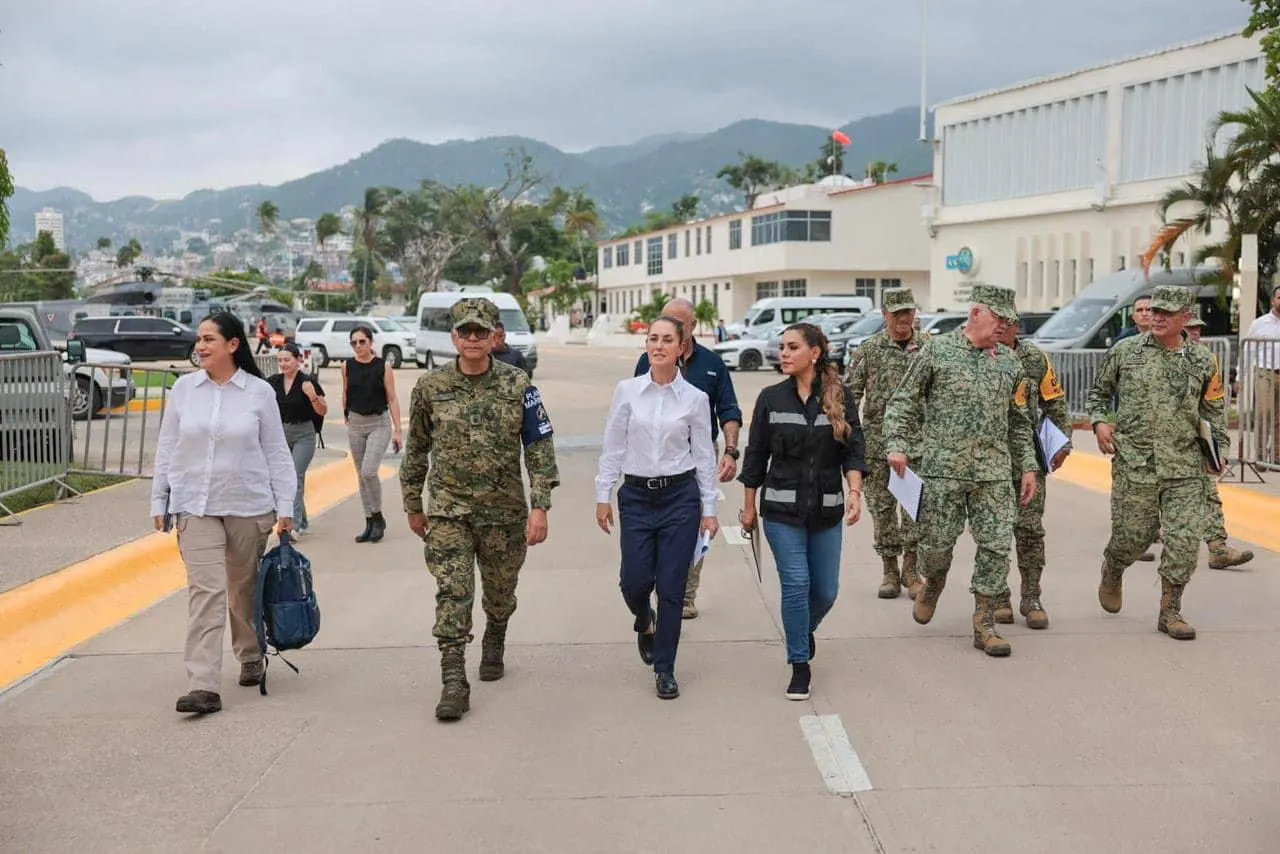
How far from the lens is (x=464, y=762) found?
543 cm

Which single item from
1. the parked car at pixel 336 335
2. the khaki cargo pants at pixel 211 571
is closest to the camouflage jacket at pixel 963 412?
the khaki cargo pants at pixel 211 571

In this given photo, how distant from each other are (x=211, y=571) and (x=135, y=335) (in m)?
41.3

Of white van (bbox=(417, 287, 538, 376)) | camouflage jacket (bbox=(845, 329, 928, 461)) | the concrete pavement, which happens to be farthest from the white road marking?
white van (bbox=(417, 287, 538, 376))

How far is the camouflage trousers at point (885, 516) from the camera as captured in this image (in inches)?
333

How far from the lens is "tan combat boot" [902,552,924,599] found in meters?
8.53

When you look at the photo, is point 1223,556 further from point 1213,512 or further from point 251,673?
point 251,673

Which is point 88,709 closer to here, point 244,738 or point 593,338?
point 244,738

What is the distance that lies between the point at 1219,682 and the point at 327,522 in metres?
8.07

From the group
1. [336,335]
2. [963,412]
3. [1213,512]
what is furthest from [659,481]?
[336,335]

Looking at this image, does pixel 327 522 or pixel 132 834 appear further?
pixel 327 522

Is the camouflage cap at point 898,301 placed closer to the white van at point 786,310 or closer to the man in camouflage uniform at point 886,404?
the man in camouflage uniform at point 886,404

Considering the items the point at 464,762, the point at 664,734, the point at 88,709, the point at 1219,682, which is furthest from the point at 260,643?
the point at 1219,682

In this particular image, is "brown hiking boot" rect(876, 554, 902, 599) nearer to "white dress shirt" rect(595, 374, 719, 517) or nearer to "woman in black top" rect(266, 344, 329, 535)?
"white dress shirt" rect(595, 374, 719, 517)

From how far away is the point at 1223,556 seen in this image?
9.40 metres
